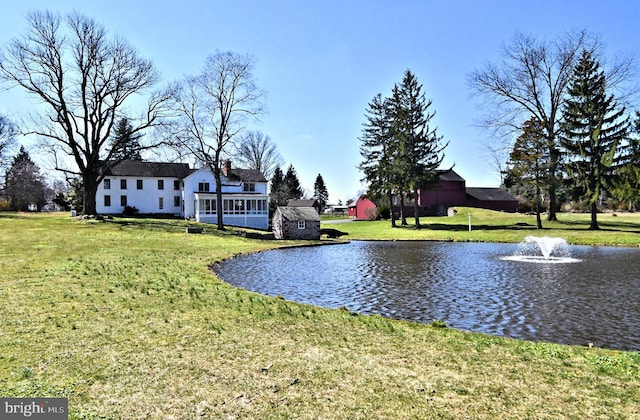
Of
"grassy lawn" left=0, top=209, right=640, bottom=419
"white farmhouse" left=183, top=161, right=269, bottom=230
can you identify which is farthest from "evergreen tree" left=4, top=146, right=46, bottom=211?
"grassy lawn" left=0, top=209, right=640, bottom=419

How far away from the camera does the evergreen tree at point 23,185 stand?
69.4 metres

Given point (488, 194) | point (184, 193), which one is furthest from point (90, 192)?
point (488, 194)

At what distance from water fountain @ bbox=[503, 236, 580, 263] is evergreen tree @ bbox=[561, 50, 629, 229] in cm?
808

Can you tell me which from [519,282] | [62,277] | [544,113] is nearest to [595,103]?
[544,113]

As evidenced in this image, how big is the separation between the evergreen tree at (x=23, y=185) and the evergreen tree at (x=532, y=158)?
73.2 metres

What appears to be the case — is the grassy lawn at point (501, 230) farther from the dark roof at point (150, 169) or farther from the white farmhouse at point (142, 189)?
the dark roof at point (150, 169)

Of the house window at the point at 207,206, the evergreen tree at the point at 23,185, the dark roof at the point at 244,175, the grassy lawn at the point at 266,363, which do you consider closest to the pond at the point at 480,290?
the grassy lawn at the point at 266,363

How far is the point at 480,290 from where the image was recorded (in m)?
13.5

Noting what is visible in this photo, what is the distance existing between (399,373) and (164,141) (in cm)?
3907

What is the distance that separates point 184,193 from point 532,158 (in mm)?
40347

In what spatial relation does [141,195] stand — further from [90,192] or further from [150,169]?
[90,192]

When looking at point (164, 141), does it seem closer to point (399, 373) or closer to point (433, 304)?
point (433, 304)

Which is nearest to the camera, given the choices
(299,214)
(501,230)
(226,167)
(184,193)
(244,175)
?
(299,214)

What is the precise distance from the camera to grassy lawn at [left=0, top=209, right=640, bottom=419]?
4648 mm
